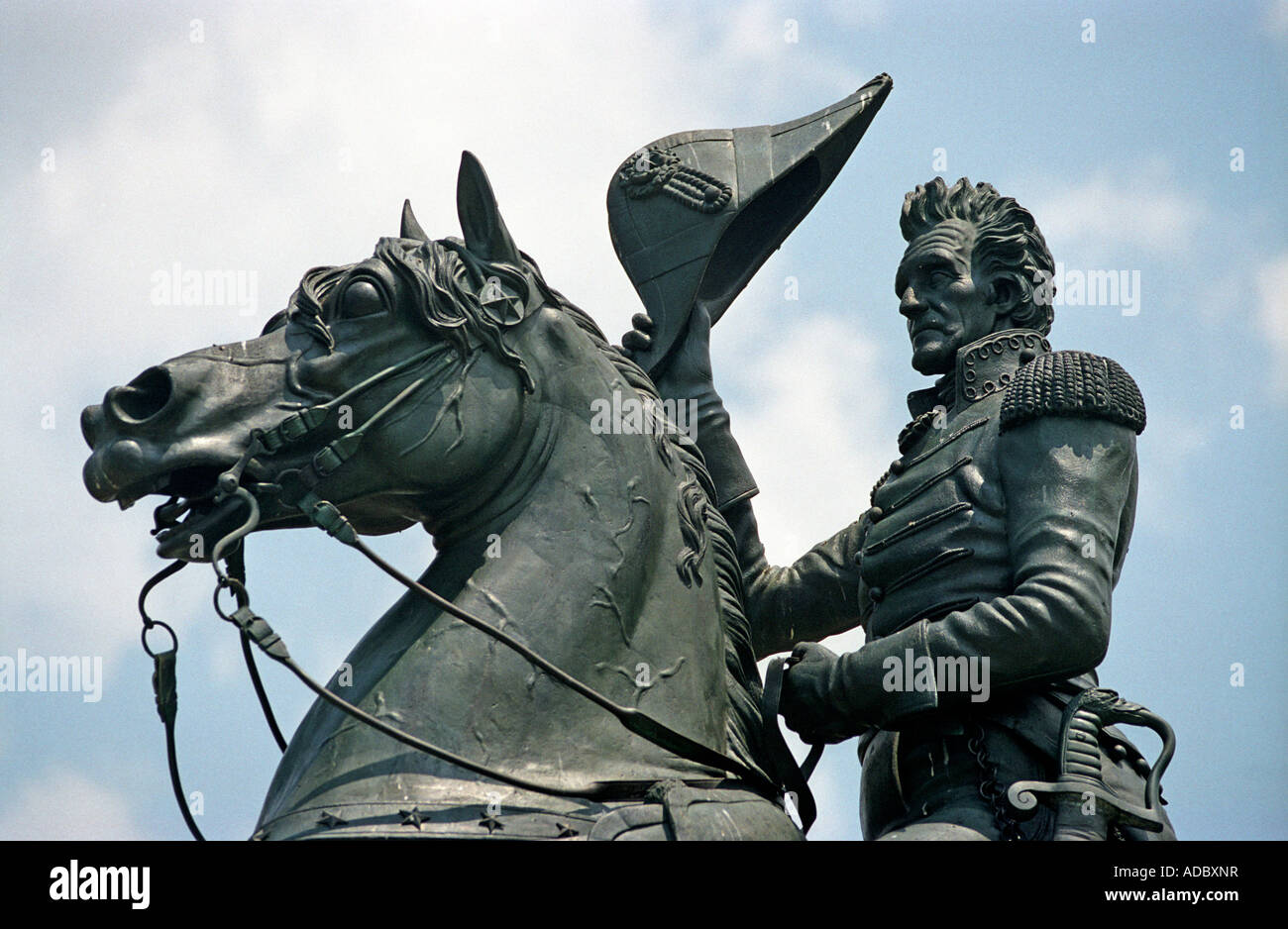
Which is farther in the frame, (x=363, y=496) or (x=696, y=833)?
(x=363, y=496)

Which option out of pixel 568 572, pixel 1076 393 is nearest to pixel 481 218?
pixel 568 572

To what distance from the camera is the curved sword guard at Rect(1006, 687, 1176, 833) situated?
7.23 meters

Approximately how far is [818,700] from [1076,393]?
1503mm

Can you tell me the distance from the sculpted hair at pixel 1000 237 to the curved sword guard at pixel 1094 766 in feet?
6.11

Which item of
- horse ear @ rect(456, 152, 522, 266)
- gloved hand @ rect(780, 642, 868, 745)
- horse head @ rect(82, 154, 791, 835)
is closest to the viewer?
horse head @ rect(82, 154, 791, 835)

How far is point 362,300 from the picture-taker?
739cm

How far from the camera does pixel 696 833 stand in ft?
22.2

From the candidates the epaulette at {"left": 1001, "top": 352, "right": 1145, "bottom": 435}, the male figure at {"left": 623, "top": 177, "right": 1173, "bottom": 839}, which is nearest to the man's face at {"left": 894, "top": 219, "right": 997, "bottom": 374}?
the male figure at {"left": 623, "top": 177, "right": 1173, "bottom": 839}

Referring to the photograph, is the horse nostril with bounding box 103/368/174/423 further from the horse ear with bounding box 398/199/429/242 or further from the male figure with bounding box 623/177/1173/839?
the male figure with bounding box 623/177/1173/839

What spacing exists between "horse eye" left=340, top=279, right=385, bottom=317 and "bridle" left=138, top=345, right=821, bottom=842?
234 mm

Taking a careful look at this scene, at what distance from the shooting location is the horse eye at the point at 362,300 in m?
7.39
